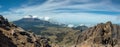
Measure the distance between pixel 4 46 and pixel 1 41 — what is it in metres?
5.03

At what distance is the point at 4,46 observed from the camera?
644 ft

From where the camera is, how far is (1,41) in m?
198

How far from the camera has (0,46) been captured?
610 ft

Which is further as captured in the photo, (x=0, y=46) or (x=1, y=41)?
(x=1, y=41)

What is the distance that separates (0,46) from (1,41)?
1273 cm

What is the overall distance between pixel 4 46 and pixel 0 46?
10.3m
